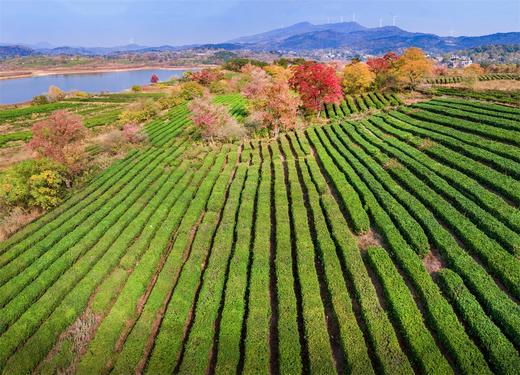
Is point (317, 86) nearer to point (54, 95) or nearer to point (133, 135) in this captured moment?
point (133, 135)

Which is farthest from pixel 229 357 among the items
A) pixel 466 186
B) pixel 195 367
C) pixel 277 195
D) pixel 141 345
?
pixel 466 186

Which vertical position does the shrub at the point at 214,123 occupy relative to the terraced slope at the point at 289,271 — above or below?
above

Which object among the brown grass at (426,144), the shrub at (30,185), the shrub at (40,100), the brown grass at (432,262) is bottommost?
the brown grass at (432,262)

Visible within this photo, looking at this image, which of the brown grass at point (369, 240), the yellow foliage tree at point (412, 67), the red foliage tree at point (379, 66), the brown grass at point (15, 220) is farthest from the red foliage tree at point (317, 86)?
the brown grass at point (15, 220)

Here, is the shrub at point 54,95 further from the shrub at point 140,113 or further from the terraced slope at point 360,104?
the terraced slope at point 360,104

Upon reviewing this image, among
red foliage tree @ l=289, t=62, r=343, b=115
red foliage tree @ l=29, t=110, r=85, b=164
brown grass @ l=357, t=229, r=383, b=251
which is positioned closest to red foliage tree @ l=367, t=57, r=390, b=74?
red foliage tree @ l=289, t=62, r=343, b=115

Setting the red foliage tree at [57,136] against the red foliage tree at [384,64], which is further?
the red foliage tree at [384,64]

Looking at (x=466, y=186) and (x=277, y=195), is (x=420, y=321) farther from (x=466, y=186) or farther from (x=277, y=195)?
(x=277, y=195)

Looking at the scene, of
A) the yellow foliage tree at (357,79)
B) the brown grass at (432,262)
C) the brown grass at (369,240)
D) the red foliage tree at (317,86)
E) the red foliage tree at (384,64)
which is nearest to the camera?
the brown grass at (432,262)
